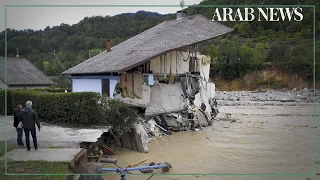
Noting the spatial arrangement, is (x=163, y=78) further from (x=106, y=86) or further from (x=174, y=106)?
(x=106, y=86)

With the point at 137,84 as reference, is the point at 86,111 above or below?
below

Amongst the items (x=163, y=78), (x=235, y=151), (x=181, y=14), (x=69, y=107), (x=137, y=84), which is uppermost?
(x=181, y=14)

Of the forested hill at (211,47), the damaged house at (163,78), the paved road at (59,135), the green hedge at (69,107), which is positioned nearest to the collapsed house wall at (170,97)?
the damaged house at (163,78)

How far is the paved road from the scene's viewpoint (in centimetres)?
1108

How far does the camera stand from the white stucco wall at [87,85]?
2130cm

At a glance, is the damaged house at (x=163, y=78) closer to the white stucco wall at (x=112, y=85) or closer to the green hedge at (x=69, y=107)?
the white stucco wall at (x=112, y=85)

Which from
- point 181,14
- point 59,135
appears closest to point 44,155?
point 59,135

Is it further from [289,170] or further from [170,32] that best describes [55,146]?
[170,32]

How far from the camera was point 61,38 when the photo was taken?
49250 mm

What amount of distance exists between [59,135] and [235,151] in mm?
8889

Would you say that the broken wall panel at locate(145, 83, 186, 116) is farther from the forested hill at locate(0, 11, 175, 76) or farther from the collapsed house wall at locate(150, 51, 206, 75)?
the forested hill at locate(0, 11, 175, 76)

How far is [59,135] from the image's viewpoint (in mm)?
12312

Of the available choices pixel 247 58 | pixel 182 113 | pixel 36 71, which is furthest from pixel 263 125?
pixel 247 58

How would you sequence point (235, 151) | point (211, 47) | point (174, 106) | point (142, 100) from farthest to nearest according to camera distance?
point (211, 47) → point (174, 106) → point (142, 100) → point (235, 151)
